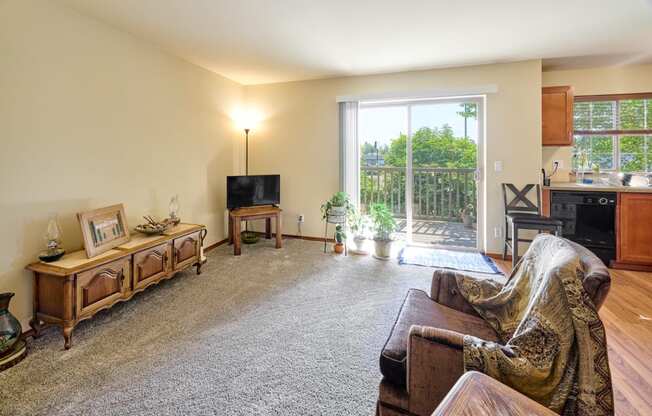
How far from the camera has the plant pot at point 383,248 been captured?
3877mm

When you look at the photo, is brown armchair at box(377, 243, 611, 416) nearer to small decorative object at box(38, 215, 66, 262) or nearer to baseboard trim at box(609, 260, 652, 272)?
small decorative object at box(38, 215, 66, 262)

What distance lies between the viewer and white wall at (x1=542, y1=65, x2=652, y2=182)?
152 inches

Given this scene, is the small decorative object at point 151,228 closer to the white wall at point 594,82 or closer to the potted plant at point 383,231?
the potted plant at point 383,231

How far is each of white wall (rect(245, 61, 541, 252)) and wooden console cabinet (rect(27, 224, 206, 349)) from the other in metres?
2.30

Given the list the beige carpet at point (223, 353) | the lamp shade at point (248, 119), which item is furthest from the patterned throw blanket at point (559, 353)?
the lamp shade at point (248, 119)

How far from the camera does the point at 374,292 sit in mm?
2906

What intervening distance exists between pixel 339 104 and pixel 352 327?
10.7 ft

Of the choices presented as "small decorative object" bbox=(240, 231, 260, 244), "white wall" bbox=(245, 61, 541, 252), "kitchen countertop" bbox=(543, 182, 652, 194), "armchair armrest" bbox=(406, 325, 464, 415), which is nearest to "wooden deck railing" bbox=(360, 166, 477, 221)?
"white wall" bbox=(245, 61, 541, 252)

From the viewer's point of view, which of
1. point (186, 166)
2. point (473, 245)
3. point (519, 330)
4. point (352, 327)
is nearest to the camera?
point (519, 330)

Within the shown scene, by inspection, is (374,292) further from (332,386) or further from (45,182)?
(45,182)

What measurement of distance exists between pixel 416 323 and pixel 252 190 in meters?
3.37

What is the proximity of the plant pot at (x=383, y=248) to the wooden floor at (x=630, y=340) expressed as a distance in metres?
2.07

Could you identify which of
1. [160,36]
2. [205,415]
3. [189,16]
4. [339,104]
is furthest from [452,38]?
[205,415]

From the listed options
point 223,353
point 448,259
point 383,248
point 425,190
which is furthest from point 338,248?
point 223,353
